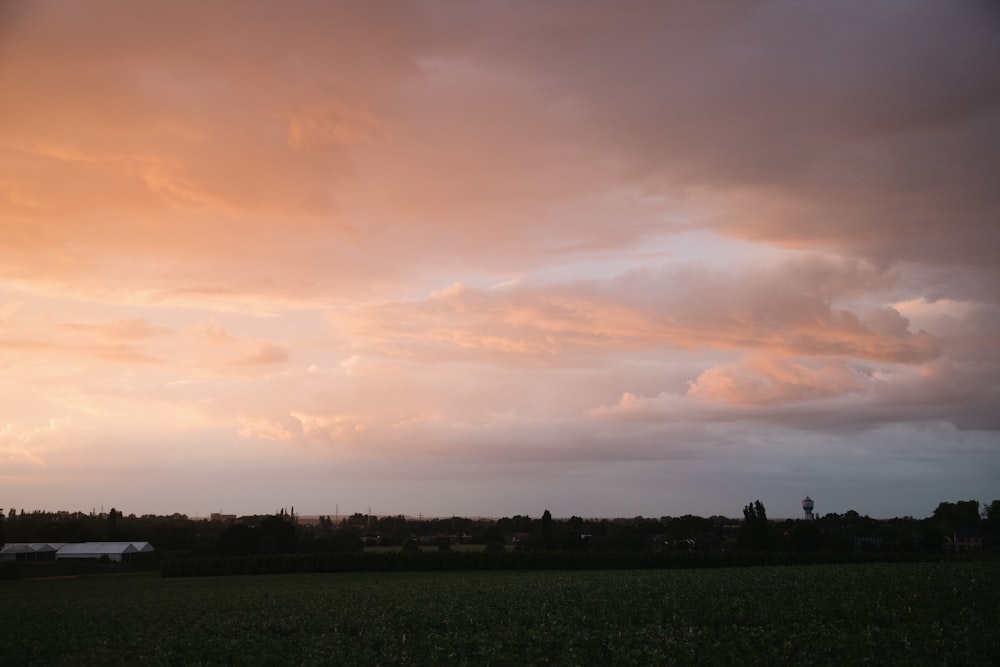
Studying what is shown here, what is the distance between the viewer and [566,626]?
1439 inches

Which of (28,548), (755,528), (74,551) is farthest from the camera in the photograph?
(28,548)

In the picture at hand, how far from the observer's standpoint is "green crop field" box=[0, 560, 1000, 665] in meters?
30.5

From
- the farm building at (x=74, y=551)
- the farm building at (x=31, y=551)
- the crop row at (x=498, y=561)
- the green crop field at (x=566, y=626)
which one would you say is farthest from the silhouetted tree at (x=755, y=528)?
the farm building at (x=31, y=551)

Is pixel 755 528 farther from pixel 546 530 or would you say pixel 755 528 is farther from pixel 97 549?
pixel 97 549

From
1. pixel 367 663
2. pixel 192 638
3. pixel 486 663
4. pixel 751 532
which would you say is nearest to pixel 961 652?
pixel 486 663

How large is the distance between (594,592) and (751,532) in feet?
285

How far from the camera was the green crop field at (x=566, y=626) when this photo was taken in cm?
3047

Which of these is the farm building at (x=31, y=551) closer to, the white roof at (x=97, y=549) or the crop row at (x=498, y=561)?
the white roof at (x=97, y=549)

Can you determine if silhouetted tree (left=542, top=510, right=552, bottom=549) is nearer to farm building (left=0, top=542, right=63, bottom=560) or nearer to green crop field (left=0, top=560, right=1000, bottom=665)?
green crop field (left=0, top=560, right=1000, bottom=665)

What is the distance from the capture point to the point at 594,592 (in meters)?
50.1

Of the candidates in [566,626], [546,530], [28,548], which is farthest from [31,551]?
[566,626]

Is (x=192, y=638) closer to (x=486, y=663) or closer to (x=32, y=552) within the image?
(x=486, y=663)

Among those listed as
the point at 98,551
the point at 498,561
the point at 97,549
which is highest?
the point at 498,561

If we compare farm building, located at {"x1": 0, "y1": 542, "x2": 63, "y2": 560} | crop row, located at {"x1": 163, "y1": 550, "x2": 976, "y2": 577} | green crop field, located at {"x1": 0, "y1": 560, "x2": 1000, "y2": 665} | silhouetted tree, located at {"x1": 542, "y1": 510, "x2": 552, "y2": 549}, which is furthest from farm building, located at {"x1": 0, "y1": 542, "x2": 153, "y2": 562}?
green crop field, located at {"x1": 0, "y1": 560, "x2": 1000, "y2": 665}
